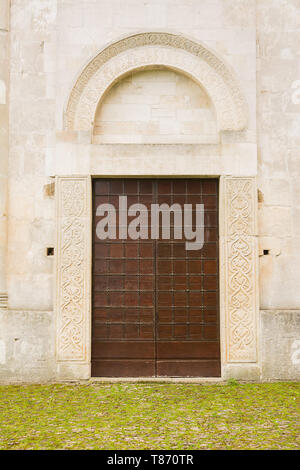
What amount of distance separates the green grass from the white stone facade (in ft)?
1.98

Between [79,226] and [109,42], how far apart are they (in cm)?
269

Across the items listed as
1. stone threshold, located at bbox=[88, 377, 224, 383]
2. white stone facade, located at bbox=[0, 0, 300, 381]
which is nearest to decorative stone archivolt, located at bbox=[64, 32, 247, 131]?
white stone facade, located at bbox=[0, 0, 300, 381]

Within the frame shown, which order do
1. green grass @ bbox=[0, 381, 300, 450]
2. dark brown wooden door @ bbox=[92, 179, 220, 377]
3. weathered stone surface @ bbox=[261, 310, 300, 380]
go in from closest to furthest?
green grass @ bbox=[0, 381, 300, 450] < weathered stone surface @ bbox=[261, 310, 300, 380] < dark brown wooden door @ bbox=[92, 179, 220, 377]

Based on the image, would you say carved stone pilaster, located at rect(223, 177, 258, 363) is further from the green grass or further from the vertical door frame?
the green grass

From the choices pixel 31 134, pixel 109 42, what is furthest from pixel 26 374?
pixel 109 42

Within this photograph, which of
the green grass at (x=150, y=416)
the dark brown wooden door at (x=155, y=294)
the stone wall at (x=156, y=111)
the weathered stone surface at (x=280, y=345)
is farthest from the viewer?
the stone wall at (x=156, y=111)

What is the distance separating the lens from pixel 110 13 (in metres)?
7.52

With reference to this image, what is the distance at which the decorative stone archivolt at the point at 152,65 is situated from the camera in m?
7.46

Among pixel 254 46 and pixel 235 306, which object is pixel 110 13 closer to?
pixel 254 46

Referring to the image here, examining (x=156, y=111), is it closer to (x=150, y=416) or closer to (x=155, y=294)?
(x=155, y=294)

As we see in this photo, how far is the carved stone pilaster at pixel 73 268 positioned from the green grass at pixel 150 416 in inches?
23.4

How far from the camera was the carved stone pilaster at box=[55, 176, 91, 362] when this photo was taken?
722 centimetres

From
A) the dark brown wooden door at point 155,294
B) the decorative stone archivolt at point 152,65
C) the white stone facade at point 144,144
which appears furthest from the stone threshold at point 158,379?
the decorative stone archivolt at point 152,65

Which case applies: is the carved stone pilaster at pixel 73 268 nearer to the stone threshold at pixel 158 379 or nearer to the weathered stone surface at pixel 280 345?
the stone threshold at pixel 158 379
